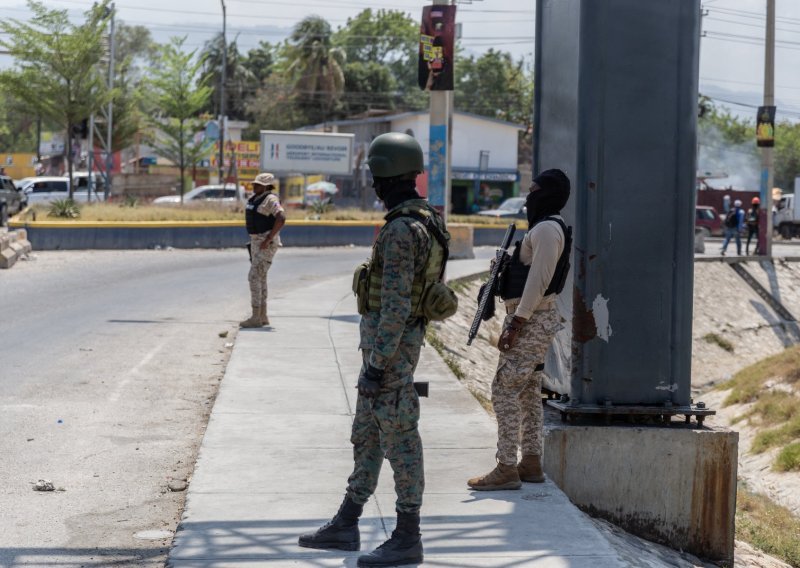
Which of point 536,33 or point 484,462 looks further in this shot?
point 536,33

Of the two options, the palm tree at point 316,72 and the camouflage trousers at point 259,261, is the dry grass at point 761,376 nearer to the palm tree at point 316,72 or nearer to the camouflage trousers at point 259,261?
the camouflage trousers at point 259,261

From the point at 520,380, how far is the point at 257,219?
6685 mm

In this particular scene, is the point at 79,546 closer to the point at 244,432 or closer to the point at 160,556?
the point at 160,556

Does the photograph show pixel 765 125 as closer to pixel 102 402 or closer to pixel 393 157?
pixel 102 402

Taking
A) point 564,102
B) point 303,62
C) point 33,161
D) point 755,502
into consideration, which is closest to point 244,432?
point 564,102

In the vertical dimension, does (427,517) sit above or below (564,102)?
below

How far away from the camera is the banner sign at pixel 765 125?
28.3 meters

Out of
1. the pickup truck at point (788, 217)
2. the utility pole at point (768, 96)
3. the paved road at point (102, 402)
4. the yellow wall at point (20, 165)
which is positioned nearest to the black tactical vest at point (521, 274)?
the paved road at point (102, 402)

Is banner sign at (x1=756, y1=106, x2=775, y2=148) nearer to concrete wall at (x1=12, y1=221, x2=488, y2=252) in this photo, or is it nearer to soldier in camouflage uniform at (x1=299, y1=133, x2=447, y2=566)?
concrete wall at (x1=12, y1=221, x2=488, y2=252)

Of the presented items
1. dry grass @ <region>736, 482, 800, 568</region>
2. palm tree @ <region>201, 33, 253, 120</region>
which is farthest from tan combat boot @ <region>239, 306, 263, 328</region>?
palm tree @ <region>201, 33, 253, 120</region>

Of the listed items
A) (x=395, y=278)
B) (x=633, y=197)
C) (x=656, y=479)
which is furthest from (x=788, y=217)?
(x=395, y=278)

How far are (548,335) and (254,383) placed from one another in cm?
414

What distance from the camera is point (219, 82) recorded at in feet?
277

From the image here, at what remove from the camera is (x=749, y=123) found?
346 feet
